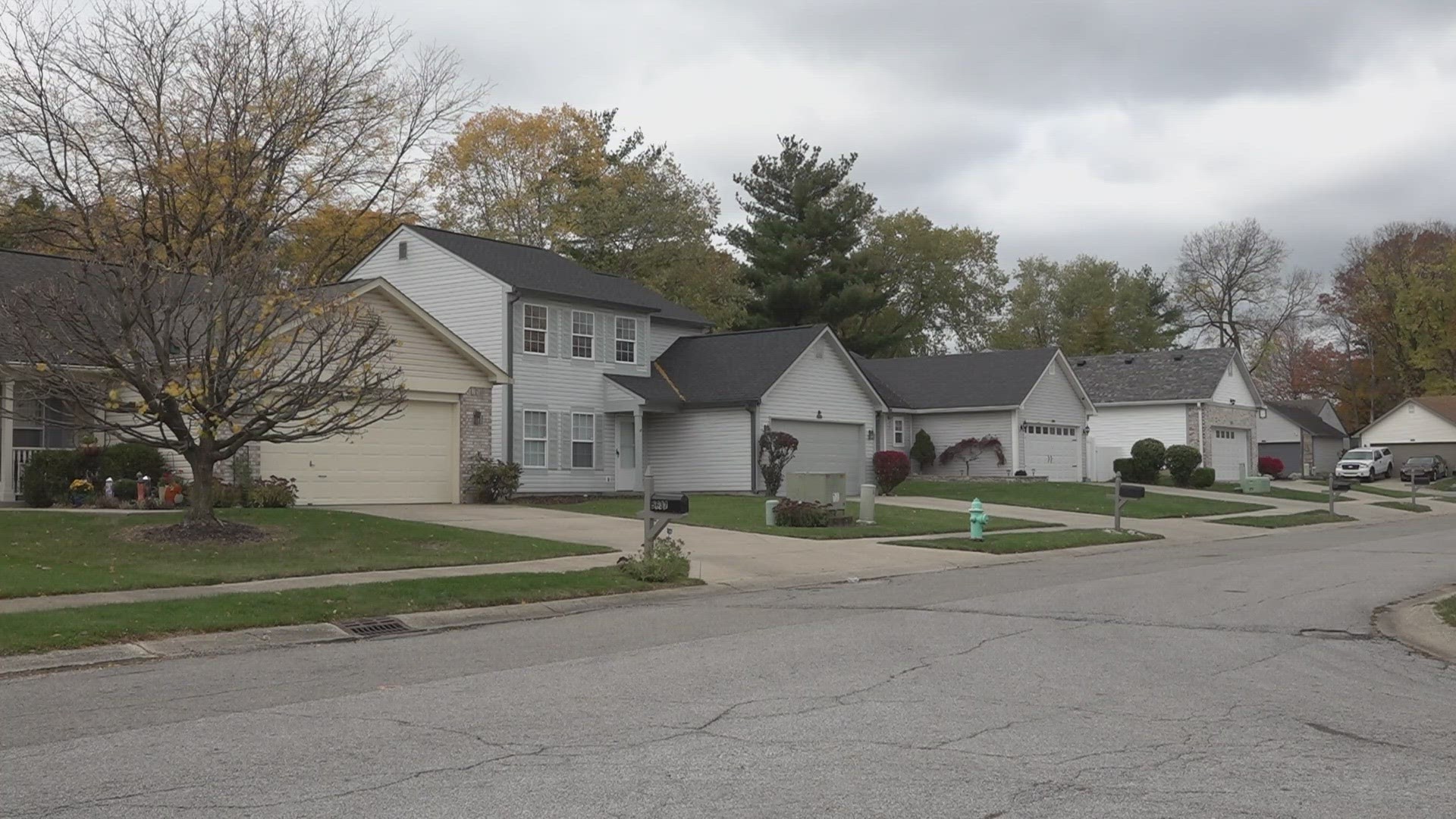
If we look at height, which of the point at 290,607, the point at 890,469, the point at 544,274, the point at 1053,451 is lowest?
the point at 290,607

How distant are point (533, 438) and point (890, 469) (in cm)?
1102

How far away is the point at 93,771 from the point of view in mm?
6785

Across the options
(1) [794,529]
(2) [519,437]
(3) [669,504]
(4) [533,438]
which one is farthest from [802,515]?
(4) [533,438]

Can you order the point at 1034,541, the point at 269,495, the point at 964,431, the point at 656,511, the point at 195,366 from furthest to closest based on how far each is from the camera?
the point at 964,431, the point at 1034,541, the point at 269,495, the point at 195,366, the point at 656,511

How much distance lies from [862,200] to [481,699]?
183 ft

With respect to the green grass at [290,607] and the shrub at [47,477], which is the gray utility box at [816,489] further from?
the shrub at [47,477]

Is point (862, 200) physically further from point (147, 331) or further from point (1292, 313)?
point (147, 331)

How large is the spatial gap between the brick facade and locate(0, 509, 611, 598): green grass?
695cm

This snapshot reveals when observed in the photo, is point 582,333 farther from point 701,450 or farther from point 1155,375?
point 1155,375

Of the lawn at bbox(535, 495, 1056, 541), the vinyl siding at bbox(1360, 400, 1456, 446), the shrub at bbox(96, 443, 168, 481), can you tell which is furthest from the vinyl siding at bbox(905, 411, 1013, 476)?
the vinyl siding at bbox(1360, 400, 1456, 446)

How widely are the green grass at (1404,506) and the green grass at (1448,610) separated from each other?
29.3 metres

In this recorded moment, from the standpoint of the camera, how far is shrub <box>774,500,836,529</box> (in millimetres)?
25703

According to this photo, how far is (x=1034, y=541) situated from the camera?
25141 millimetres

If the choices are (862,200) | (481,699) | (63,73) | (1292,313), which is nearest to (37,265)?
(63,73)
